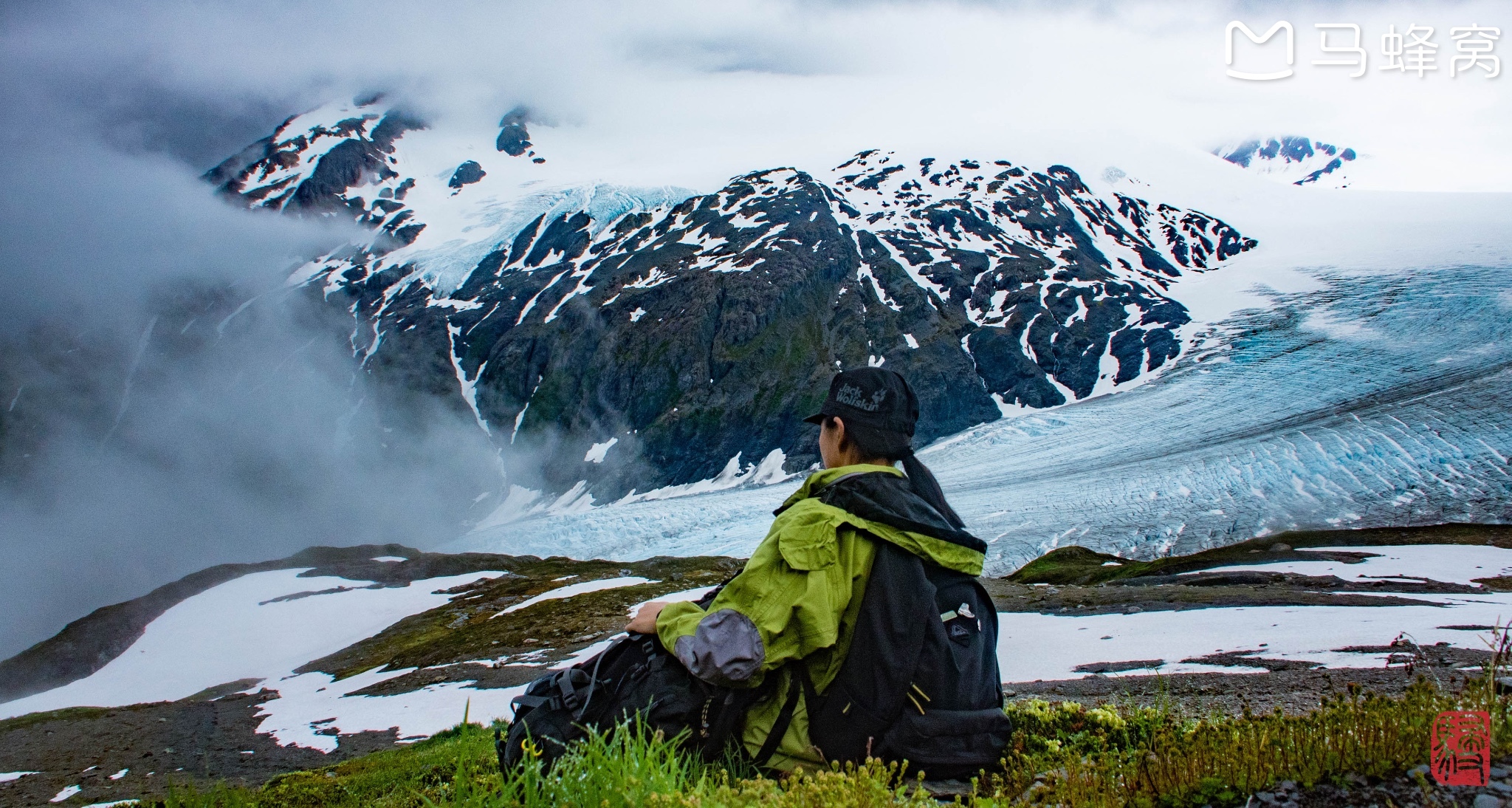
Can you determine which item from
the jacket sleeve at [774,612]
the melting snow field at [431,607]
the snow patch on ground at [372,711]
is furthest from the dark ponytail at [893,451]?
the snow patch on ground at [372,711]

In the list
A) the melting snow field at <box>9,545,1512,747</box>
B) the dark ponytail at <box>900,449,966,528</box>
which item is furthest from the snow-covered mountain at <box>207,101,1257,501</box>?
the dark ponytail at <box>900,449,966,528</box>

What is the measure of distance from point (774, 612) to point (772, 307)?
12189cm

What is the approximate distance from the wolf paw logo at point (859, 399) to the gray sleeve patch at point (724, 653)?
125cm

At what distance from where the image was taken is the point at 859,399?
13.3 feet

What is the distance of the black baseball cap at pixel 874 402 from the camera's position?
399 centimetres

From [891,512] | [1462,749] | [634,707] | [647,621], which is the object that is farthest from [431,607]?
[1462,749]

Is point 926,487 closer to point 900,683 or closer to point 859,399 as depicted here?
point 859,399

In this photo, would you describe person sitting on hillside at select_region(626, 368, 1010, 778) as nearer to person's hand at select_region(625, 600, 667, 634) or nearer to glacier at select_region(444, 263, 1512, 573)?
person's hand at select_region(625, 600, 667, 634)

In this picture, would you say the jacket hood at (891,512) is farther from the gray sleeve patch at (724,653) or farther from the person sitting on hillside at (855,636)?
the gray sleeve patch at (724,653)

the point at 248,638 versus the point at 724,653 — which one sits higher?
the point at 724,653

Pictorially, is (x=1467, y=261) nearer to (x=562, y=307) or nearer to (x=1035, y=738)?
(x=1035, y=738)

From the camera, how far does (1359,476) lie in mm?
44000

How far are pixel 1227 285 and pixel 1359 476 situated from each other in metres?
66.8

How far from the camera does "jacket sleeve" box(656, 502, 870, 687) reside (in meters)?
3.27
